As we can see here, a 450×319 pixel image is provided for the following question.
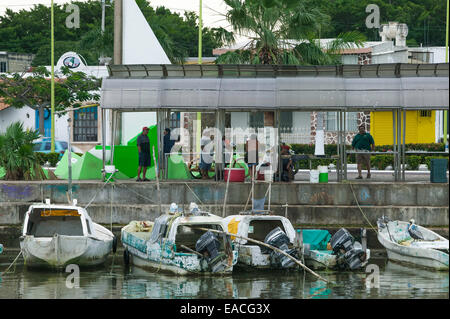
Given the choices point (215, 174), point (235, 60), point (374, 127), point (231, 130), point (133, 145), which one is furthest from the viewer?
point (374, 127)

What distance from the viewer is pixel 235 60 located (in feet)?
114

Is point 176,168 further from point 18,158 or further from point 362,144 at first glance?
point 362,144

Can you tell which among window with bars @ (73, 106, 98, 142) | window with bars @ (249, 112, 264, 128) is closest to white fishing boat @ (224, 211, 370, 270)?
window with bars @ (249, 112, 264, 128)

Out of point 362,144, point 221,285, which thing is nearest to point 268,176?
point 362,144

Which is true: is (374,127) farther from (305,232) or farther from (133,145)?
(305,232)

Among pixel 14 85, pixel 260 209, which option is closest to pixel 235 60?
pixel 260 209

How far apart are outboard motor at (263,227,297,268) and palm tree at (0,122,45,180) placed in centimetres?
969

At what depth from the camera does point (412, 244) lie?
74.5ft

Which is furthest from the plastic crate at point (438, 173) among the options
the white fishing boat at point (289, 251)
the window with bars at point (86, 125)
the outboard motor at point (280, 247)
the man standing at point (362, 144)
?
the window with bars at point (86, 125)

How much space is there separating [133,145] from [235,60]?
21.7 ft

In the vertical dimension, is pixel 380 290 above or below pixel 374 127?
below

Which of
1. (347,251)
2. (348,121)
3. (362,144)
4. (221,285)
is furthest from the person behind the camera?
(348,121)

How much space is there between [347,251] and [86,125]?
34536 mm

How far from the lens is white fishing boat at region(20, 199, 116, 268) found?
2166 cm
